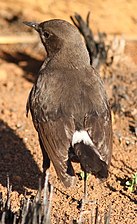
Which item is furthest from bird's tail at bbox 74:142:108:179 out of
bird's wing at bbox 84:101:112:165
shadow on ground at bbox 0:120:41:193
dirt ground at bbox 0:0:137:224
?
shadow on ground at bbox 0:120:41:193

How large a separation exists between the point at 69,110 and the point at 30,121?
2067mm

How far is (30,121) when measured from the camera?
869 cm

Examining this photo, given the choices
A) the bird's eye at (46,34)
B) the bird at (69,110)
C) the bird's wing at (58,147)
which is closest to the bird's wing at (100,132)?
the bird at (69,110)

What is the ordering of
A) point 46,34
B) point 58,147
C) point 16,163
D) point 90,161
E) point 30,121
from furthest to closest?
point 30,121, point 16,163, point 46,34, point 58,147, point 90,161

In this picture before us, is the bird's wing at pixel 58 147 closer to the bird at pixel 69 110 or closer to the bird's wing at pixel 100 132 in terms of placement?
the bird at pixel 69 110

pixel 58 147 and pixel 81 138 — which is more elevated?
pixel 81 138

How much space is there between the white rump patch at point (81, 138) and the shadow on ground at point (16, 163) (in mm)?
929

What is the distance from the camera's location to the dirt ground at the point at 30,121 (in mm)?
6957

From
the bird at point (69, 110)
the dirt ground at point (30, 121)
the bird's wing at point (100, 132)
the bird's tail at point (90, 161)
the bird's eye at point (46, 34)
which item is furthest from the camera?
the bird's eye at point (46, 34)

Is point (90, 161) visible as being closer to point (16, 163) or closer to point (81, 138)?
point (81, 138)

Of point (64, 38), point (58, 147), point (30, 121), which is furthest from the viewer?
point (30, 121)

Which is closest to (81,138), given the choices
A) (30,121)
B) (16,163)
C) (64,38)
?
(64,38)

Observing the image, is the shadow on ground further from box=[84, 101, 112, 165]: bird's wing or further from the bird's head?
the bird's head

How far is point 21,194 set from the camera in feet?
22.8
